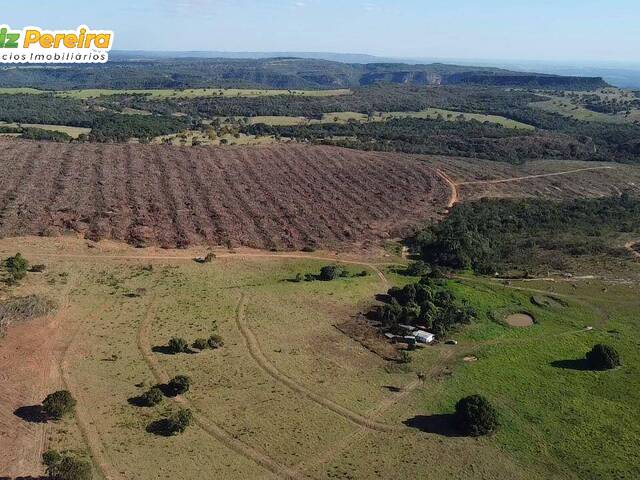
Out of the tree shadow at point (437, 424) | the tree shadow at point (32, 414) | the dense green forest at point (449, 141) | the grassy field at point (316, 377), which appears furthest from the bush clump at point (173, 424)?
the dense green forest at point (449, 141)

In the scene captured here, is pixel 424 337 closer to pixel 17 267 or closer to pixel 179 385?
pixel 179 385

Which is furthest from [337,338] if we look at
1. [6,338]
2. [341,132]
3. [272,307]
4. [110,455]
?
[341,132]

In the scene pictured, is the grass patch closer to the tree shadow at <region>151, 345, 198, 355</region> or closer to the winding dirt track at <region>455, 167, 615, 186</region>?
the tree shadow at <region>151, 345, 198, 355</region>

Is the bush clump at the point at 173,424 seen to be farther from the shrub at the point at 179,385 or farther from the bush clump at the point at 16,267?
the bush clump at the point at 16,267

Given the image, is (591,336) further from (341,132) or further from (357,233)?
(341,132)

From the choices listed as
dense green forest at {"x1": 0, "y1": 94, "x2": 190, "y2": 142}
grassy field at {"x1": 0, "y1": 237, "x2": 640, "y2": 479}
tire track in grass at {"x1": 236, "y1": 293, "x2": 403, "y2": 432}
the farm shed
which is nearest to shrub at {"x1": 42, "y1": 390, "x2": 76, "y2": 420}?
grassy field at {"x1": 0, "y1": 237, "x2": 640, "y2": 479}

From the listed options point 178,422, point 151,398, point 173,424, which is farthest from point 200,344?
point 173,424
